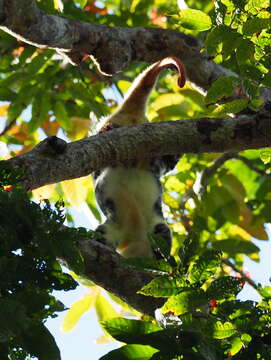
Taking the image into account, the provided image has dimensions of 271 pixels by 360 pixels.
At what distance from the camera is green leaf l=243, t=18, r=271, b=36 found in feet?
9.41

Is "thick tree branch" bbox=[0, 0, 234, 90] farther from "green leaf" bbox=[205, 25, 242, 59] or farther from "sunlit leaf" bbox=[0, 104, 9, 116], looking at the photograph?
"sunlit leaf" bbox=[0, 104, 9, 116]

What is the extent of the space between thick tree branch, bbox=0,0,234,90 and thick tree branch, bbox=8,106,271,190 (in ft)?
1.86

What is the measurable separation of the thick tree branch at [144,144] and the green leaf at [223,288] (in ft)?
3.03

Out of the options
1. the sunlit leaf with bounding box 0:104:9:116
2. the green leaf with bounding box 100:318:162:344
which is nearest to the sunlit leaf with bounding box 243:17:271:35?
the green leaf with bounding box 100:318:162:344

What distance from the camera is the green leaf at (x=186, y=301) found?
2.25 metres

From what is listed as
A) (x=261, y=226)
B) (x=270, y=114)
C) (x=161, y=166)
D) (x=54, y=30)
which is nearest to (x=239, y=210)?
(x=261, y=226)

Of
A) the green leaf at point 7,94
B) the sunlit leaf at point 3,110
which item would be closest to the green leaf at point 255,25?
the green leaf at point 7,94

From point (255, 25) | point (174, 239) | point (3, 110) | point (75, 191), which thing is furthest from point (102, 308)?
point (255, 25)

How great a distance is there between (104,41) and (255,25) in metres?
1.11

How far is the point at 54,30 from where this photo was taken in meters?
3.48

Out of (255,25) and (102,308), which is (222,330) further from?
(102,308)

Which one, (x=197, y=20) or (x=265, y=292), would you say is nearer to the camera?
(x=265, y=292)

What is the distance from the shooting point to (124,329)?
2.26 meters

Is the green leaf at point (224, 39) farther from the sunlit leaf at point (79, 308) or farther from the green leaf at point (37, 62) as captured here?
the sunlit leaf at point (79, 308)
